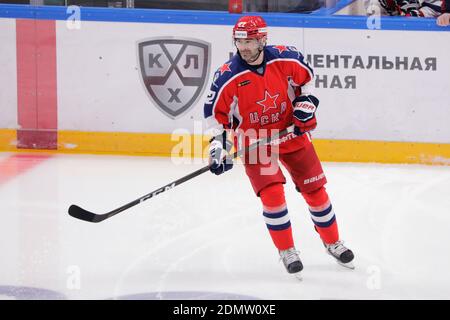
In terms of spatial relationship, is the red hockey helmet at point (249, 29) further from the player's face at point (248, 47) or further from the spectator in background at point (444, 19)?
the spectator in background at point (444, 19)

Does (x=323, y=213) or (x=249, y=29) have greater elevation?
(x=249, y=29)

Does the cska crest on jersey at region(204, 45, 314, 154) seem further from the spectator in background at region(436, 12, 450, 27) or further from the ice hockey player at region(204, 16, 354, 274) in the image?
the spectator in background at region(436, 12, 450, 27)

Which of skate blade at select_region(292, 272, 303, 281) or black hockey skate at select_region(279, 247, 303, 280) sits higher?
black hockey skate at select_region(279, 247, 303, 280)

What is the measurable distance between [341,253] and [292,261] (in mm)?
228

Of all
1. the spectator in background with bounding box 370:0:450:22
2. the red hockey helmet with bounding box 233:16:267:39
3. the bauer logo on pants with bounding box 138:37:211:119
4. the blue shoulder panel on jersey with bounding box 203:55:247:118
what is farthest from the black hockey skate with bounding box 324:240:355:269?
the spectator in background with bounding box 370:0:450:22

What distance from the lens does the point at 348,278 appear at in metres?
3.47

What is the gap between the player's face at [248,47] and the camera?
3355 mm

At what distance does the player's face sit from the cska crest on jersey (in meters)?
0.06

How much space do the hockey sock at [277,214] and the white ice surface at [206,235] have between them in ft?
0.41

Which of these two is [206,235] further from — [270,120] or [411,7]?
[411,7]

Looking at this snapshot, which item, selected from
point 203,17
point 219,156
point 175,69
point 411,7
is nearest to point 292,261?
point 219,156

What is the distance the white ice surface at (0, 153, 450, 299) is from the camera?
338 cm

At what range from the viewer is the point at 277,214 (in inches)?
138

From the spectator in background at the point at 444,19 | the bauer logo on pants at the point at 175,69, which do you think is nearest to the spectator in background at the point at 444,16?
the spectator in background at the point at 444,19
